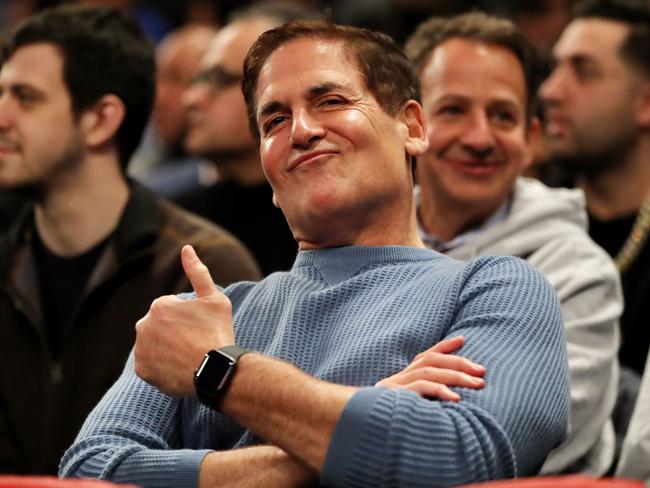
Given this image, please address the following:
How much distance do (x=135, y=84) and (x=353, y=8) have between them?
2.86 m

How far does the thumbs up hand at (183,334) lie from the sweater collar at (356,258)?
23 cm

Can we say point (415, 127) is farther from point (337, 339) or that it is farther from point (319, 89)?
point (337, 339)

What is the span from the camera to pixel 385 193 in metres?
2.09

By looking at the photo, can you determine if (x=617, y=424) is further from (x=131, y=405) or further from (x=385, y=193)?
(x=131, y=405)

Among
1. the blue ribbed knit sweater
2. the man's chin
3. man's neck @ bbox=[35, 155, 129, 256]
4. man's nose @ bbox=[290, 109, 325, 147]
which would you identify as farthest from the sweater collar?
the man's chin

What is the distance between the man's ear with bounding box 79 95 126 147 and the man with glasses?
82 centimetres

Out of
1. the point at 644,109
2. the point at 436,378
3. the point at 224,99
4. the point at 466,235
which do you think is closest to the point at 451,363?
the point at 436,378

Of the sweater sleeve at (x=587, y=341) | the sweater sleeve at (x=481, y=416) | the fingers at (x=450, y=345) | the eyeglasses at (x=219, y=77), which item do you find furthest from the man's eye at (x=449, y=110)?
the eyeglasses at (x=219, y=77)

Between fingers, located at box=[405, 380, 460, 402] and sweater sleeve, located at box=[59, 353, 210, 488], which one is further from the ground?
fingers, located at box=[405, 380, 460, 402]

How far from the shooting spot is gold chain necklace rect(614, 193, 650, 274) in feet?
11.2

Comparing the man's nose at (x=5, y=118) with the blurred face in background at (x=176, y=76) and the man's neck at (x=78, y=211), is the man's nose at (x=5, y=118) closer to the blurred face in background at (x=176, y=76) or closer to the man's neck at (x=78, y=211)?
the man's neck at (x=78, y=211)

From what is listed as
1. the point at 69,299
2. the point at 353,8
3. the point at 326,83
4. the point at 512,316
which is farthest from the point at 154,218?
the point at 353,8

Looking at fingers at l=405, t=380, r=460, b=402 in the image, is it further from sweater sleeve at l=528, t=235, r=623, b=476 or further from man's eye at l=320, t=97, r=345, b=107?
sweater sleeve at l=528, t=235, r=623, b=476

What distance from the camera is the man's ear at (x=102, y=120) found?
3270mm
